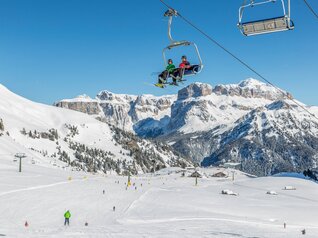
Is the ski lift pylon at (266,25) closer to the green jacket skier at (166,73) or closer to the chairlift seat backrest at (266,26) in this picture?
the chairlift seat backrest at (266,26)

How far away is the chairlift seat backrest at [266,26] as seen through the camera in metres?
16.6

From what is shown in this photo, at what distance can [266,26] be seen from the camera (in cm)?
1697

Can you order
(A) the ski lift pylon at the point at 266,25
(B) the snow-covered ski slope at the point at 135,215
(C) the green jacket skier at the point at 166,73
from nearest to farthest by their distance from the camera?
(A) the ski lift pylon at the point at 266,25, (C) the green jacket skier at the point at 166,73, (B) the snow-covered ski slope at the point at 135,215

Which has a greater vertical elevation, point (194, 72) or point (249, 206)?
point (194, 72)

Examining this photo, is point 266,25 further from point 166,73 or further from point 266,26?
point 166,73

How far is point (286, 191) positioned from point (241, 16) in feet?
302

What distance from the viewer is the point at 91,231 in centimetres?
3475

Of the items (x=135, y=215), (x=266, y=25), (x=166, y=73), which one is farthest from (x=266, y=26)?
(x=135, y=215)

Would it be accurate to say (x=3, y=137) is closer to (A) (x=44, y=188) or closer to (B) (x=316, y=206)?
(A) (x=44, y=188)

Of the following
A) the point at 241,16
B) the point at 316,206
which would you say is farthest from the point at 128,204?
the point at 241,16

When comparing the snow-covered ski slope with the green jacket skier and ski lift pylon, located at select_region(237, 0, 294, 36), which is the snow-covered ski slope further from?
ski lift pylon, located at select_region(237, 0, 294, 36)

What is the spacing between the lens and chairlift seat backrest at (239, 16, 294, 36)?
16562mm

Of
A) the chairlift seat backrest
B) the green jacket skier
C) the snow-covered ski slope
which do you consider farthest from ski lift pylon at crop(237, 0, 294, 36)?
the snow-covered ski slope

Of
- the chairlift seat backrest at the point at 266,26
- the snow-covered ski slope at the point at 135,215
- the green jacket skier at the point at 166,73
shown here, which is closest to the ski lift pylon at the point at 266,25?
the chairlift seat backrest at the point at 266,26
